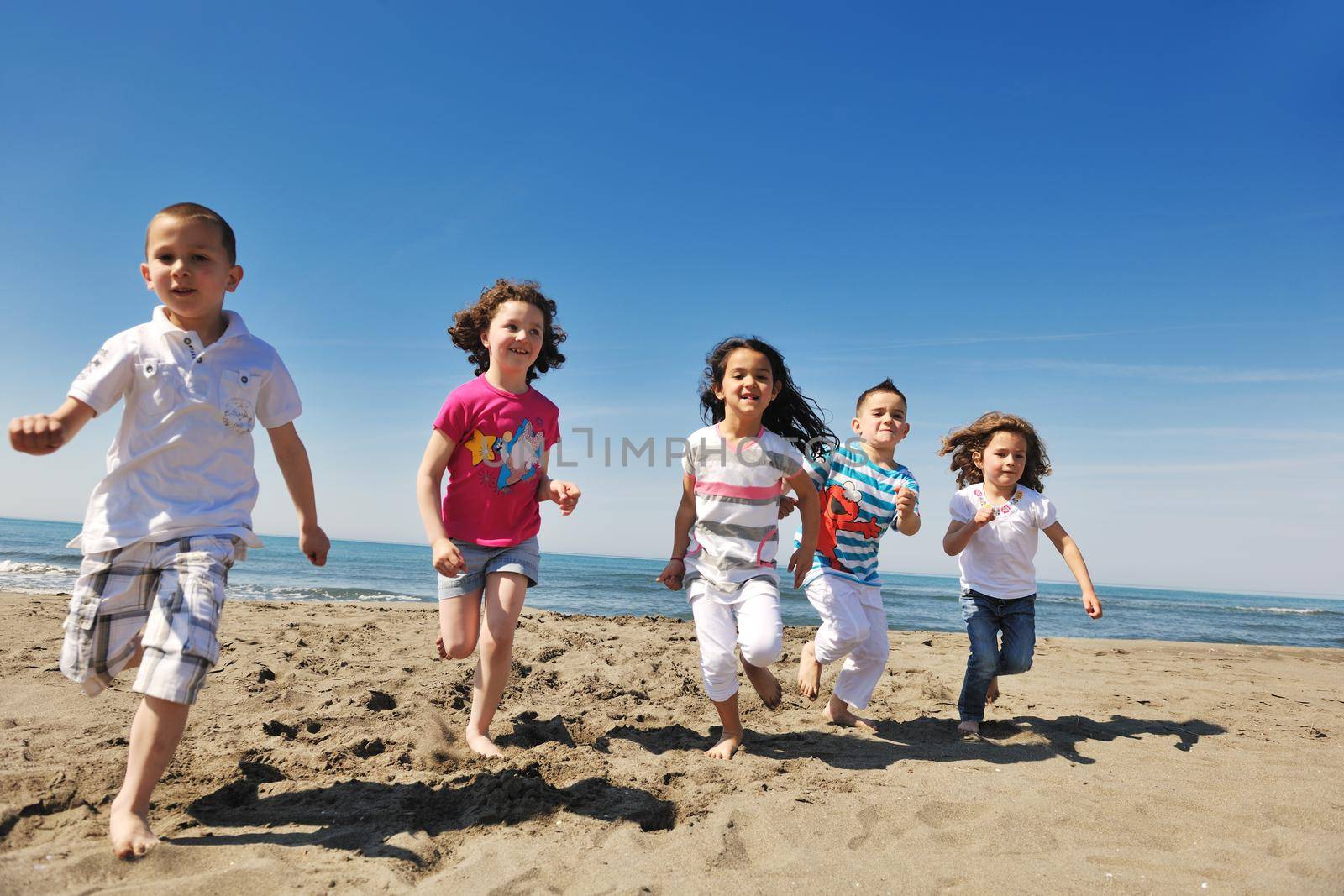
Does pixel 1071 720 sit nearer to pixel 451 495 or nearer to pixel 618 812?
pixel 618 812

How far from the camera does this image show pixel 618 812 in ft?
8.76

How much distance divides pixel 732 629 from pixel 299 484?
2.04 m

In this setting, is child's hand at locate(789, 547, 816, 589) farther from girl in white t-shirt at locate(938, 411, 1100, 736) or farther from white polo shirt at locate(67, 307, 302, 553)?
white polo shirt at locate(67, 307, 302, 553)

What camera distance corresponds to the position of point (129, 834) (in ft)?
7.22

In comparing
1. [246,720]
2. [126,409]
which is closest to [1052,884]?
[126,409]

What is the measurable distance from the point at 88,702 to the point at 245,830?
220cm

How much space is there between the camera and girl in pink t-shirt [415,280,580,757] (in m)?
3.48

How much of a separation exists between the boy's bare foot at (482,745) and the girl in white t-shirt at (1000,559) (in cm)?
264

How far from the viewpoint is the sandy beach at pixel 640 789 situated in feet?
7.27

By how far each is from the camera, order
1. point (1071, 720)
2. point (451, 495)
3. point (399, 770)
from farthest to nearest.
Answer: point (1071, 720)
point (451, 495)
point (399, 770)

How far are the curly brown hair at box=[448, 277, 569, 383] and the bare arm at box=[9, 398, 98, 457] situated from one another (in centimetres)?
189

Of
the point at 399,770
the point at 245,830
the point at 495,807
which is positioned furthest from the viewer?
the point at 399,770

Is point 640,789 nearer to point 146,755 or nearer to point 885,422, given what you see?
point 146,755

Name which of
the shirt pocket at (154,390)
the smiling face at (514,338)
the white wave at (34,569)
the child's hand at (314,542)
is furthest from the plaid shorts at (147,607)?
the white wave at (34,569)
